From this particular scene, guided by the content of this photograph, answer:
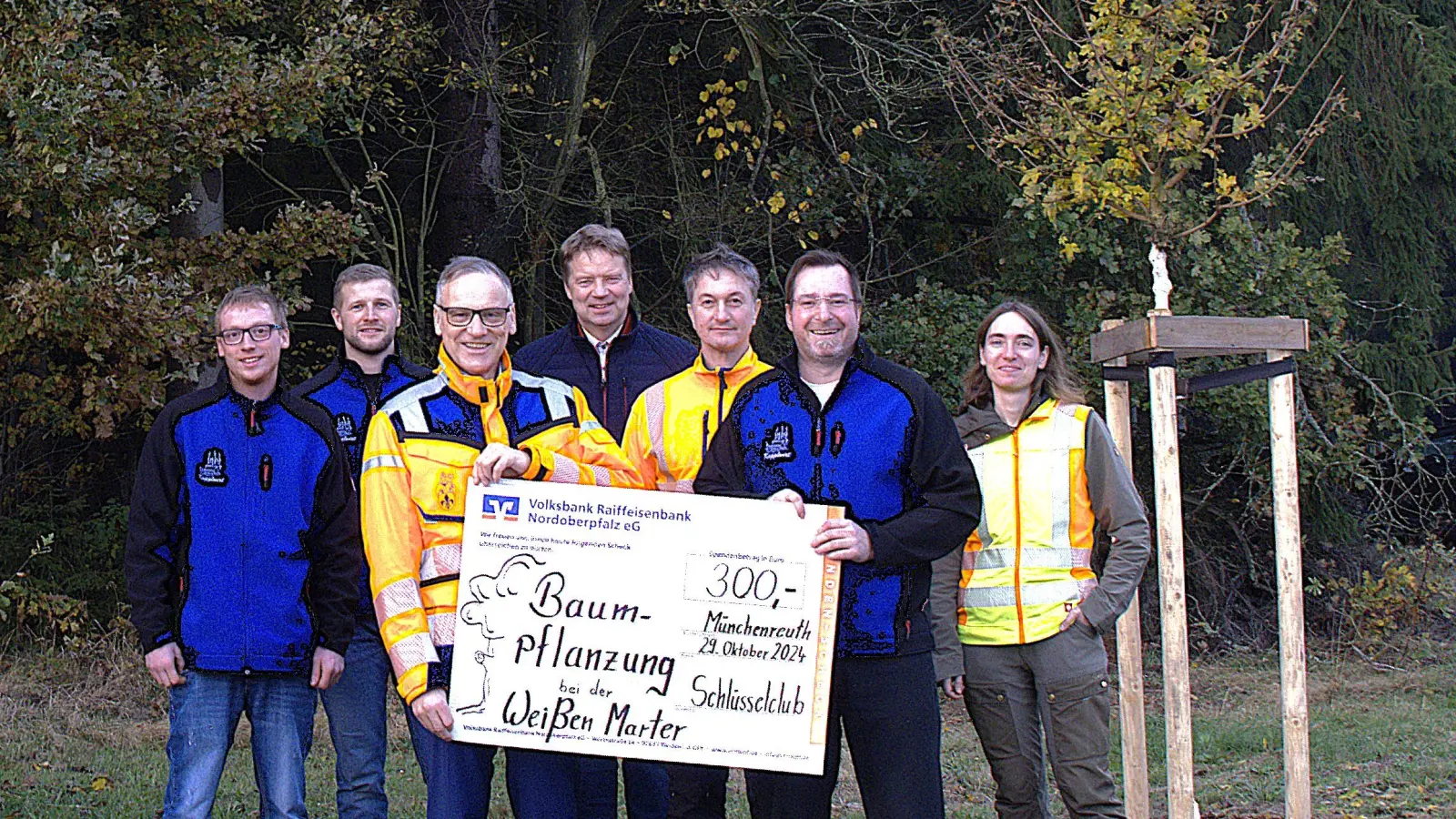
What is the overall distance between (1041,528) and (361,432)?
2387 mm

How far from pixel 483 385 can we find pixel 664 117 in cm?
855

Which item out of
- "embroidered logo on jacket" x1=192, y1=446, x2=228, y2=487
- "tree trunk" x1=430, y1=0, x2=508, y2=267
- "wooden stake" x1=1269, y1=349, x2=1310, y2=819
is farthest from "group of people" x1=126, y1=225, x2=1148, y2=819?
"tree trunk" x1=430, y1=0, x2=508, y2=267

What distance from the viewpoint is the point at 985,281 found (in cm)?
1214

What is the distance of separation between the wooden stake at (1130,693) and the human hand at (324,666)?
9.73 ft

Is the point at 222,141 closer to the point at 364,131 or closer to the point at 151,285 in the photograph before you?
the point at 151,285

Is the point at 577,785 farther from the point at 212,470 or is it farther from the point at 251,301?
the point at 251,301

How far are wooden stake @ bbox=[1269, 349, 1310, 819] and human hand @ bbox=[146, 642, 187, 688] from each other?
159 inches

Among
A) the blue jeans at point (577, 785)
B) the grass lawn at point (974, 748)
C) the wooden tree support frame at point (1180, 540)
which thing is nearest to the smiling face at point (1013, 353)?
the wooden tree support frame at point (1180, 540)

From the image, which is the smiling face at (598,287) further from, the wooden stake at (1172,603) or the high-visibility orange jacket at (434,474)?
the wooden stake at (1172,603)

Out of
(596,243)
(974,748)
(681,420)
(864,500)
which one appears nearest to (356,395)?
(596,243)

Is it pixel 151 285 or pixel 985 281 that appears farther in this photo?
pixel 985 281

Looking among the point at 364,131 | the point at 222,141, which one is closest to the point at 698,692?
the point at 222,141

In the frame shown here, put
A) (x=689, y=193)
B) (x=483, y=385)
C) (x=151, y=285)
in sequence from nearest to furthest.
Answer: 1. (x=483, y=385)
2. (x=151, y=285)
3. (x=689, y=193)

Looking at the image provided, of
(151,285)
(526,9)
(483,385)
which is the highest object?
(526,9)
